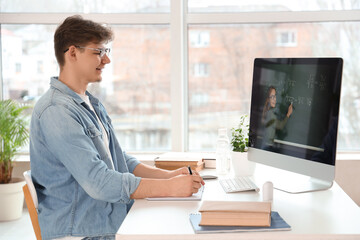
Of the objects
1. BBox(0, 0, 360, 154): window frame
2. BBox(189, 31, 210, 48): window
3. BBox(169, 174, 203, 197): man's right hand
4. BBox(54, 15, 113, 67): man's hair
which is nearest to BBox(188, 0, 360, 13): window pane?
BBox(0, 0, 360, 154): window frame

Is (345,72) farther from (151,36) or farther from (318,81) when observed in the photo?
(318,81)

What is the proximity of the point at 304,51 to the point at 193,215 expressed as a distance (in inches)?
113

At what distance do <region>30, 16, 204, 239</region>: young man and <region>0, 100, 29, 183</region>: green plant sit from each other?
198 centimetres

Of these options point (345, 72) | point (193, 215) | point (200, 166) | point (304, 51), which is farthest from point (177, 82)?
point (193, 215)

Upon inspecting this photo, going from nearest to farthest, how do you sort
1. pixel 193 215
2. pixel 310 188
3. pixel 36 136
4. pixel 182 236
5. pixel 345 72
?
pixel 182 236, pixel 193 215, pixel 36 136, pixel 310 188, pixel 345 72

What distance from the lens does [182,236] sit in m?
1.51

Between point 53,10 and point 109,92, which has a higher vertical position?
point 53,10

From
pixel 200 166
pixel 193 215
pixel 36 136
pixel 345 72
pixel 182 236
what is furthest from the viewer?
pixel 345 72

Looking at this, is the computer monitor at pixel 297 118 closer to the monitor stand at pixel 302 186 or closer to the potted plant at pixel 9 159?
the monitor stand at pixel 302 186

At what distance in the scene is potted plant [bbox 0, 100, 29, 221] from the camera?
3.92 meters

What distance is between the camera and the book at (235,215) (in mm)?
1559

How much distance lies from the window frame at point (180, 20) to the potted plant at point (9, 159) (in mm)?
919

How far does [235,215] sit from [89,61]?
976 millimetres

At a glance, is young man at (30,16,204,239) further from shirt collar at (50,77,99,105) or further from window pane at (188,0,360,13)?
window pane at (188,0,360,13)
